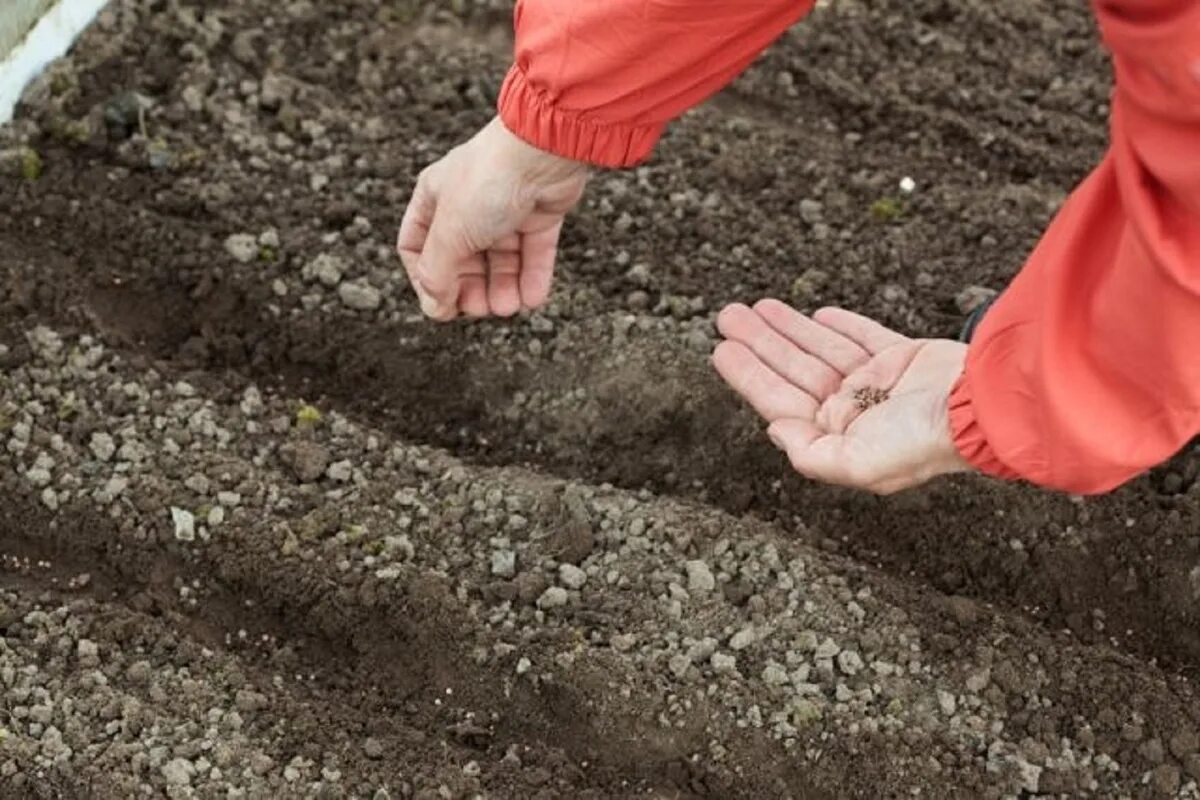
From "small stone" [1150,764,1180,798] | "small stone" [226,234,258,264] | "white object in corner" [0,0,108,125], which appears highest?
"white object in corner" [0,0,108,125]

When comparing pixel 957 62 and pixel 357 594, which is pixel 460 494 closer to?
pixel 357 594

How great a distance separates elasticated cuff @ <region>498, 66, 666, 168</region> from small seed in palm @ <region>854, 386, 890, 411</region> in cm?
43

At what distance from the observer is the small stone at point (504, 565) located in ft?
7.22

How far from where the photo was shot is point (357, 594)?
218 centimetres

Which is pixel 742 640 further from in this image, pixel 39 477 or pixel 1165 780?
pixel 39 477

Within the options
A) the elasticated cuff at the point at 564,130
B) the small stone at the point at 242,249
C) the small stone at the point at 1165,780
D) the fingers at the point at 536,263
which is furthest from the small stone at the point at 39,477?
the small stone at the point at 1165,780

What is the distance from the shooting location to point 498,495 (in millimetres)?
2271

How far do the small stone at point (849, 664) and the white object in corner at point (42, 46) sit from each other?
1513 millimetres

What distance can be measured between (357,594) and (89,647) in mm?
335

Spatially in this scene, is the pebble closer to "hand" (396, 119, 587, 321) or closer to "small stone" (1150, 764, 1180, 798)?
"small stone" (1150, 764, 1180, 798)

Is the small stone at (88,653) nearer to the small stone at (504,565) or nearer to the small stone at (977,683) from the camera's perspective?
the small stone at (504,565)

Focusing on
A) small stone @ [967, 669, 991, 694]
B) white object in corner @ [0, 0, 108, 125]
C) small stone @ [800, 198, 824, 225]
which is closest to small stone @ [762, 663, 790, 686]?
small stone @ [967, 669, 991, 694]

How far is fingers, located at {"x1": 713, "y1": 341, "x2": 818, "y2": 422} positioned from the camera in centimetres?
213

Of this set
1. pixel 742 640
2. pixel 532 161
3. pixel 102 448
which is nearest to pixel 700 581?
pixel 742 640
